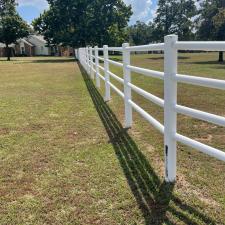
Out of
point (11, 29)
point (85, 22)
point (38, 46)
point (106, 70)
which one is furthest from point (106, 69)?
point (38, 46)

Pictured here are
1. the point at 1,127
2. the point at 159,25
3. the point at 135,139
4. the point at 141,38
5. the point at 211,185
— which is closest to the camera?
the point at 211,185

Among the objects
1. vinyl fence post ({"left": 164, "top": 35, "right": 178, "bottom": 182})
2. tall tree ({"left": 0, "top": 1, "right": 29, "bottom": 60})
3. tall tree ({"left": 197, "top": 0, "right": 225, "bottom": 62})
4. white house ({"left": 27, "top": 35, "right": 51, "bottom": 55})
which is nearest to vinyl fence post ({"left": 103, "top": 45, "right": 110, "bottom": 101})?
vinyl fence post ({"left": 164, "top": 35, "right": 178, "bottom": 182})

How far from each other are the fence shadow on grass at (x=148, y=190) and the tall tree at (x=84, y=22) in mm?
39850

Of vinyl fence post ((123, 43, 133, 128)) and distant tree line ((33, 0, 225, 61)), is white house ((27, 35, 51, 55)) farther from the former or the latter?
vinyl fence post ((123, 43, 133, 128))

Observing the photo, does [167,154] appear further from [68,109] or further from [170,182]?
[68,109]

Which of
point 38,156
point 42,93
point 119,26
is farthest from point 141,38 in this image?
point 38,156

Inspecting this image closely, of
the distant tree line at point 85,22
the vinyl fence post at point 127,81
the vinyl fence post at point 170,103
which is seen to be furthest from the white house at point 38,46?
the vinyl fence post at point 170,103

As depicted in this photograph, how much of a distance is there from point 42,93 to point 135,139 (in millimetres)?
7105

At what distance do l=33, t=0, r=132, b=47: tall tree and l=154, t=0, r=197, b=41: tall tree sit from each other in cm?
1671

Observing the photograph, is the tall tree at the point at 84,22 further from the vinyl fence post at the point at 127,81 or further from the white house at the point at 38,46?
the vinyl fence post at the point at 127,81

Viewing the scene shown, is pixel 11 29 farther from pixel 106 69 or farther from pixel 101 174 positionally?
pixel 101 174

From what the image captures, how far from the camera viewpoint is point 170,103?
4.03 meters

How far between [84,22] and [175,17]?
77.0 feet

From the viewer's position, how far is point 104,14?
152 feet
